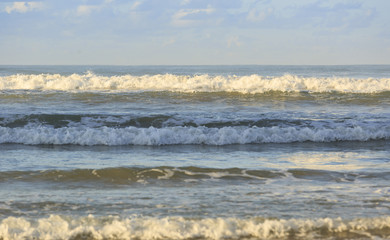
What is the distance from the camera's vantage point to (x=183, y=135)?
11.3m

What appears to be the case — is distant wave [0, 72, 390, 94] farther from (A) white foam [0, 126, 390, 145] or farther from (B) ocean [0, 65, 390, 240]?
(A) white foam [0, 126, 390, 145]

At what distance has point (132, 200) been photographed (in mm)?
5863

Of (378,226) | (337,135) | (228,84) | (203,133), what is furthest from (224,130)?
(228,84)

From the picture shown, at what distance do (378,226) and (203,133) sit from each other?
22.3 ft

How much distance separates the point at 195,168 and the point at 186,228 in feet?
9.66

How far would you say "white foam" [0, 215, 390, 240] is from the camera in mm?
4664

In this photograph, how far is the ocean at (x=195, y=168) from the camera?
4.87 m

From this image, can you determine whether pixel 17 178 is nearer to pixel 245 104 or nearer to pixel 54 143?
pixel 54 143

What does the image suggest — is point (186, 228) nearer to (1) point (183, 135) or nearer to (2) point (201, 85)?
(1) point (183, 135)

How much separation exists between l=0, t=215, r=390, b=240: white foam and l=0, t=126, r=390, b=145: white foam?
598 centimetres

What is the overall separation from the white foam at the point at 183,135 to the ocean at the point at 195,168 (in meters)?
0.03

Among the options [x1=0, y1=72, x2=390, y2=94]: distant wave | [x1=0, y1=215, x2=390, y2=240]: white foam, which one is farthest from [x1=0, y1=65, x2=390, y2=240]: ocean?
[x1=0, y1=72, x2=390, y2=94]: distant wave

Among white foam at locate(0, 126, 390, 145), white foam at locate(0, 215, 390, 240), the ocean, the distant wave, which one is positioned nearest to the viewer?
white foam at locate(0, 215, 390, 240)

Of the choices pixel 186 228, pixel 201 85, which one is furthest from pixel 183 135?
pixel 201 85
